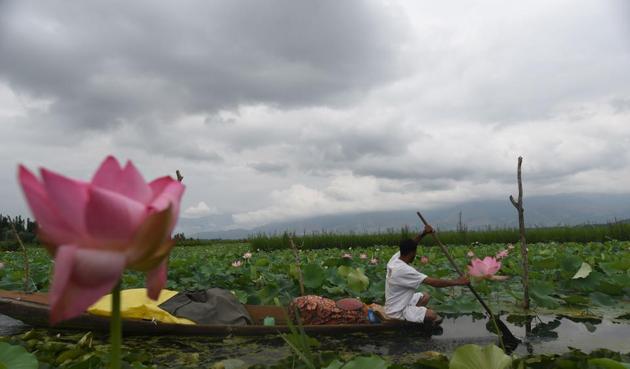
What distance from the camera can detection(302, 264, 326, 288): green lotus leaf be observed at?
654 centimetres

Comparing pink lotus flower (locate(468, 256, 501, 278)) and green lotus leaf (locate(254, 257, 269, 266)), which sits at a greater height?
pink lotus flower (locate(468, 256, 501, 278))

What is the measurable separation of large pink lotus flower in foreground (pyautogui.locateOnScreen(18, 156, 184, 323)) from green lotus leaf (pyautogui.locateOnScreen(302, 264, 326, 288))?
5901 mm

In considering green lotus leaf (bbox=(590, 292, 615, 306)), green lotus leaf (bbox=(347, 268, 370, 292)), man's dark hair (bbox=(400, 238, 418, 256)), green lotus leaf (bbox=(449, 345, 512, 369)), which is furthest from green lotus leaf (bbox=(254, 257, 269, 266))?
green lotus leaf (bbox=(449, 345, 512, 369))

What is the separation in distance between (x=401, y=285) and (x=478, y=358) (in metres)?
3.11

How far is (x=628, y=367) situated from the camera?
6.39ft

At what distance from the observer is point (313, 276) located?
6.60 meters

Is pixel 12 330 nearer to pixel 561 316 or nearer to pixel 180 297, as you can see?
pixel 180 297

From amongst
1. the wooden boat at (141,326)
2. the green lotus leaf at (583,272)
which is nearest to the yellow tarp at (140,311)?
the wooden boat at (141,326)

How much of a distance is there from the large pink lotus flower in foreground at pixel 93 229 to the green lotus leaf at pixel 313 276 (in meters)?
5.90

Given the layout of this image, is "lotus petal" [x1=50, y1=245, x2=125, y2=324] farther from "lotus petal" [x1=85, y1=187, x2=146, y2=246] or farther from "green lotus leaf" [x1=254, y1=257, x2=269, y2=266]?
"green lotus leaf" [x1=254, y1=257, x2=269, y2=266]

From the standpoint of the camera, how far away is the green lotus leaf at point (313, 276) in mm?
6535

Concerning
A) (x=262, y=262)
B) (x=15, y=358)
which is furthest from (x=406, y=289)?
(x=262, y=262)

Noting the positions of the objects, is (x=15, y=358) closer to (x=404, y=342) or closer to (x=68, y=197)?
(x=68, y=197)

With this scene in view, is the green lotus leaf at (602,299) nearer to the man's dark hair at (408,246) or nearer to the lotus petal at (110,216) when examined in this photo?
the man's dark hair at (408,246)
